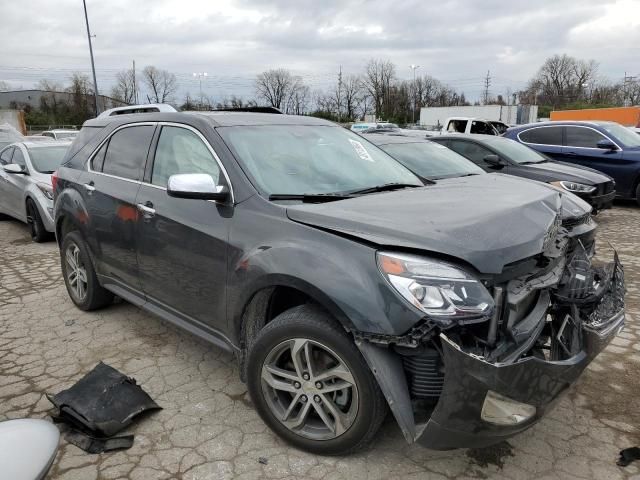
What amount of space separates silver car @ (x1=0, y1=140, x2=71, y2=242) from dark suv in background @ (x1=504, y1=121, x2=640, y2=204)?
923 cm

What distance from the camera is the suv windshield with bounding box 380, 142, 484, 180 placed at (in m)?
6.11

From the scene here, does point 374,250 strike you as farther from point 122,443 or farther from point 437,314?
point 122,443

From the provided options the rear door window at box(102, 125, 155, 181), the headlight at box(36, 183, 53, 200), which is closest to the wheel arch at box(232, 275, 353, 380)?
the rear door window at box(102, 125, 155, 181)

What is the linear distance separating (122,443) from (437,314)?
1901 millimetres

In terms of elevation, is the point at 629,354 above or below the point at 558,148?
below

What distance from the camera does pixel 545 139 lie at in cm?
1087

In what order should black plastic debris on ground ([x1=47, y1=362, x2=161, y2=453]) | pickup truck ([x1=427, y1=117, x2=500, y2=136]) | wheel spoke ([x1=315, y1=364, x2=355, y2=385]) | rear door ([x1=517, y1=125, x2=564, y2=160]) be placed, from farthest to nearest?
pickup truck ([x1=427, y1=117, x2=500, y2=136]) < rear door ([x1=517, y1=125, x2=564, y2=160]) < black plastic debris on ground ([x1=47, y1=362, x2=161, y2=453]) < wheel spoke ([x1=315, y1=364, x2=355, y2=385])

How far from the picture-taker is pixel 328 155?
3.42 metres

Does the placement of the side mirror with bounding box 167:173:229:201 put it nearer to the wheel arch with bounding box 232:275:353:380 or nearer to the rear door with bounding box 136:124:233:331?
the rear door with bounding box 136:124:233:331

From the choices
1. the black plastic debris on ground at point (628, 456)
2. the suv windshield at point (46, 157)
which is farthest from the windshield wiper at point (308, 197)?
the suv windshield at point (46, 157)

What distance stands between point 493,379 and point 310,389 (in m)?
0.94

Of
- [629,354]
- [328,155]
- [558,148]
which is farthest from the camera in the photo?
[558,148]

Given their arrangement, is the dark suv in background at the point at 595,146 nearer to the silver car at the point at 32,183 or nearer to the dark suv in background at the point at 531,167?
the dark suv in background at the point at 531,167

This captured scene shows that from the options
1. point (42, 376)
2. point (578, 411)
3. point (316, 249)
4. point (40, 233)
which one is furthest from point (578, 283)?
point (40, 233)
